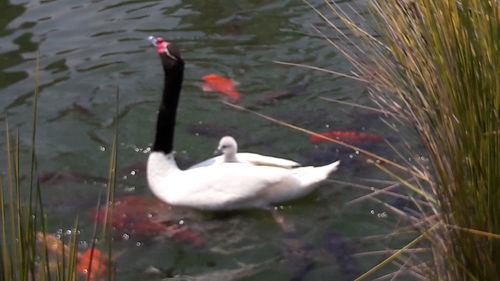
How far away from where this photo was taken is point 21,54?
7934 mm

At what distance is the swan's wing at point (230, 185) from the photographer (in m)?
5.54

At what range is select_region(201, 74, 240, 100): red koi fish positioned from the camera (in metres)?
7.04

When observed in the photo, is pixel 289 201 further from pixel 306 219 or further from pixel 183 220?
pixel 183 220

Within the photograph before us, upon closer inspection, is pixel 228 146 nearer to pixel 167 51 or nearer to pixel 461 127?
pixel 167 51

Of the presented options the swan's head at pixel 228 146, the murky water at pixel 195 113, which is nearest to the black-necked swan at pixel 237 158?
the swan's head at pixel 228 146

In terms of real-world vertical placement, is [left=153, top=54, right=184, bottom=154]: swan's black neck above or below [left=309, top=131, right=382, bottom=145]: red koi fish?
above

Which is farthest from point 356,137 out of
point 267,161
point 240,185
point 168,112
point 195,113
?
point 195,113

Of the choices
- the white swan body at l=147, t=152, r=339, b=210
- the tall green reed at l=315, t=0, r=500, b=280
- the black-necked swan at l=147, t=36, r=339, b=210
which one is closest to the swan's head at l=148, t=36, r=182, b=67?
the black-necked swan at l=147, t=36, r=339, b=210

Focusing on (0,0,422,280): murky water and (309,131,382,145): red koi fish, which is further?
(309,131,382,145): red koi fish

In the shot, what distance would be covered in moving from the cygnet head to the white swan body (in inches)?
4.1

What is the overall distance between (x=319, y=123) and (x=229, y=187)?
→ 3.95 ft

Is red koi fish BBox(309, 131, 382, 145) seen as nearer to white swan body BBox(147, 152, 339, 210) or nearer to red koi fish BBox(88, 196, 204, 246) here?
white swan body BBox(147, 152, 339, 210)

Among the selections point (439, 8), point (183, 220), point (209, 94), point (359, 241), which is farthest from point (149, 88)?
point (439, 8)

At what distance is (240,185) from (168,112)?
793 millimetres
